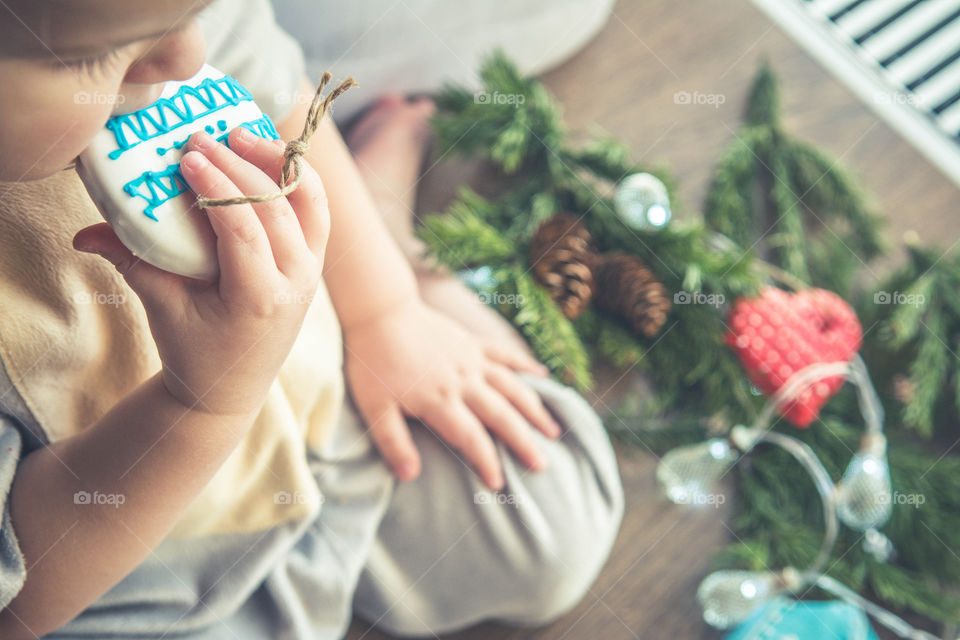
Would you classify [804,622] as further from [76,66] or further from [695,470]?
[76,66]

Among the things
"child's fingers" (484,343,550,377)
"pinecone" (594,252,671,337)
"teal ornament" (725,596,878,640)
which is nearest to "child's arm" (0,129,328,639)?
"child's fingers" (484,343,550,377)

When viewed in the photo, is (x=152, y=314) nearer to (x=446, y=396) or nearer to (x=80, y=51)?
(x=80, y=51)

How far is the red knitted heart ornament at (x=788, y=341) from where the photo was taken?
2.50 feet

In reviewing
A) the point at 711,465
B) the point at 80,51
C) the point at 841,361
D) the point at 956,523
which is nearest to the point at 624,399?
the point at 711,465

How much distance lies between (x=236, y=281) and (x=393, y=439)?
0.32 metres

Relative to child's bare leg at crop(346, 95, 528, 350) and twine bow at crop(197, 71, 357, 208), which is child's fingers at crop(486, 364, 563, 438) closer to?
child's bare leg at crop(346, 95, 528, 350)

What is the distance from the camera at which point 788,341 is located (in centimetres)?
76

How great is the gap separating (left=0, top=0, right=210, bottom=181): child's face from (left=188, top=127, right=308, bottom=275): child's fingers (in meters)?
0.03

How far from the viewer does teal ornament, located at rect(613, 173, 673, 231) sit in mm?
767

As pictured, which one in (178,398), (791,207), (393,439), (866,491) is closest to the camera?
(178,398)

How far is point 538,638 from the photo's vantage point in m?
0.71

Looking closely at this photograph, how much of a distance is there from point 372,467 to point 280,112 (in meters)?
0.30

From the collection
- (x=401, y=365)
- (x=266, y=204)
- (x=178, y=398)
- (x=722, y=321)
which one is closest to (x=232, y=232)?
(x=266, y=204)

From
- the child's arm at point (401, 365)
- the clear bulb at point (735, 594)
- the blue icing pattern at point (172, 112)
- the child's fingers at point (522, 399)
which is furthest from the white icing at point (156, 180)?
the clear bulb at point (735, 594)
